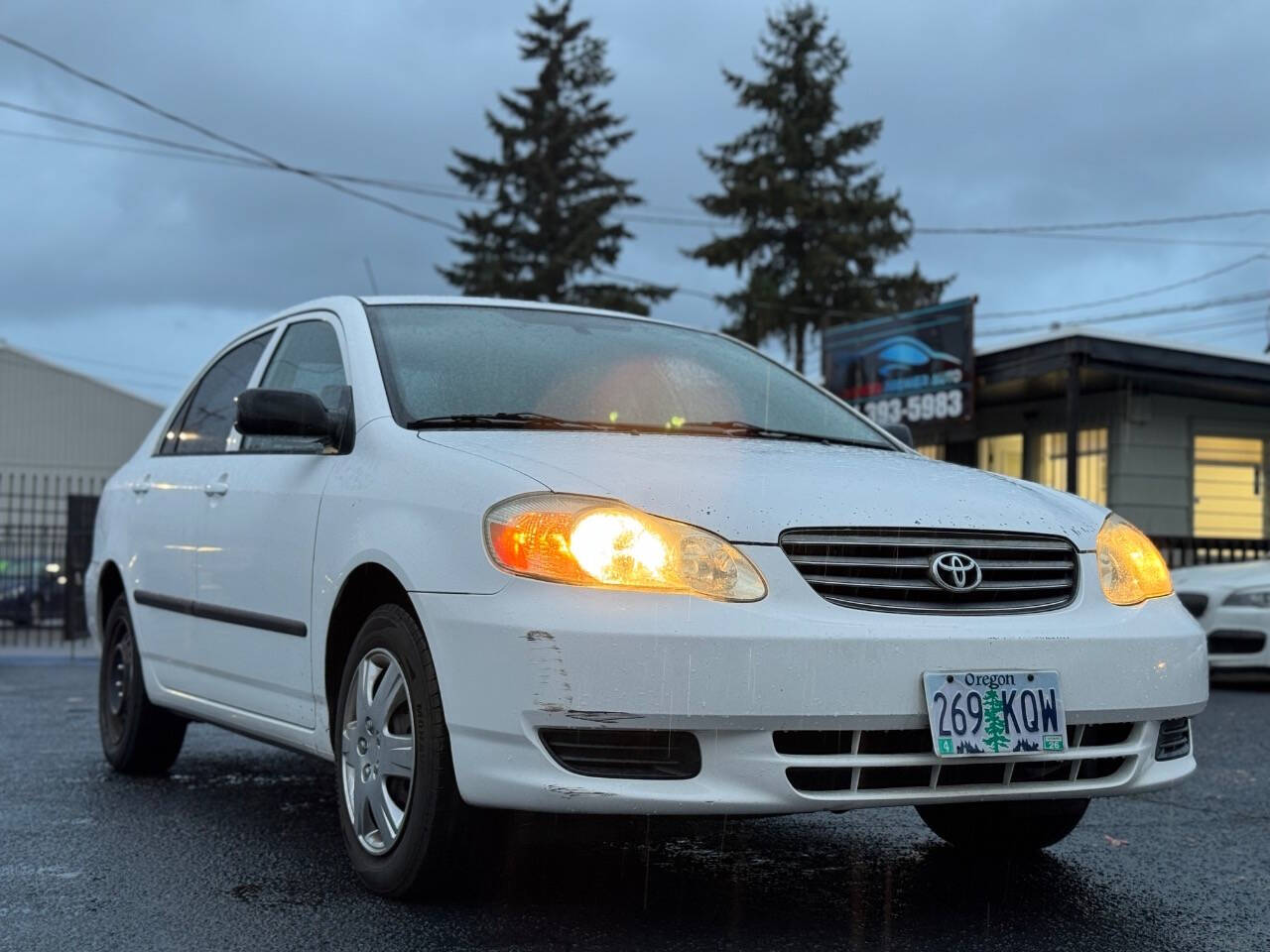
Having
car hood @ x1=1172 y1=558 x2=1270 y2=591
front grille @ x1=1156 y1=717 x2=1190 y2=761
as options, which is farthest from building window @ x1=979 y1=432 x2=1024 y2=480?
front grille @ x1=1156 y1=717 x2=1190 y2=761

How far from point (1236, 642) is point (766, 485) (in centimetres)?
→ 786

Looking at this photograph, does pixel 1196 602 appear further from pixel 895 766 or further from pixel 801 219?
pixel 801 219

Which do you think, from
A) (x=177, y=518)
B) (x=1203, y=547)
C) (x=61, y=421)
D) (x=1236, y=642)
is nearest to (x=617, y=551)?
(x=177, y=518)

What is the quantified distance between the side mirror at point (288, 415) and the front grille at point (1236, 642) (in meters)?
7.84

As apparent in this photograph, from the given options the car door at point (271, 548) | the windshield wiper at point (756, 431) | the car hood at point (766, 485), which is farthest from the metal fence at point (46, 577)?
the car hood at point (766, 485)

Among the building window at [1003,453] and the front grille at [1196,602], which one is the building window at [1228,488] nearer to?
the building window at [1003,453]

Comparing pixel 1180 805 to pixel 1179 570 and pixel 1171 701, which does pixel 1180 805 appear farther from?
pixel 1179 570

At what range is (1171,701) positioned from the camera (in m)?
A: 3.59

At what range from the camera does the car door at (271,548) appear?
13.7ft

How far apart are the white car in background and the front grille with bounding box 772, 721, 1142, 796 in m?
7.20

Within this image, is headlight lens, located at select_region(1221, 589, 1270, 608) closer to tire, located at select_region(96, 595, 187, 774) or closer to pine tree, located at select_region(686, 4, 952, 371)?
tire, located at select_region(96, 595, 187, 774)

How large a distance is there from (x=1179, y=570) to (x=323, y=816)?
831cm

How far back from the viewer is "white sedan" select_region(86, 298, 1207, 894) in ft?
10.3

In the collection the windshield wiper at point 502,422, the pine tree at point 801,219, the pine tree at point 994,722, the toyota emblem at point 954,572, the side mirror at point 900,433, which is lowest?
the pine tree at point 994,722
